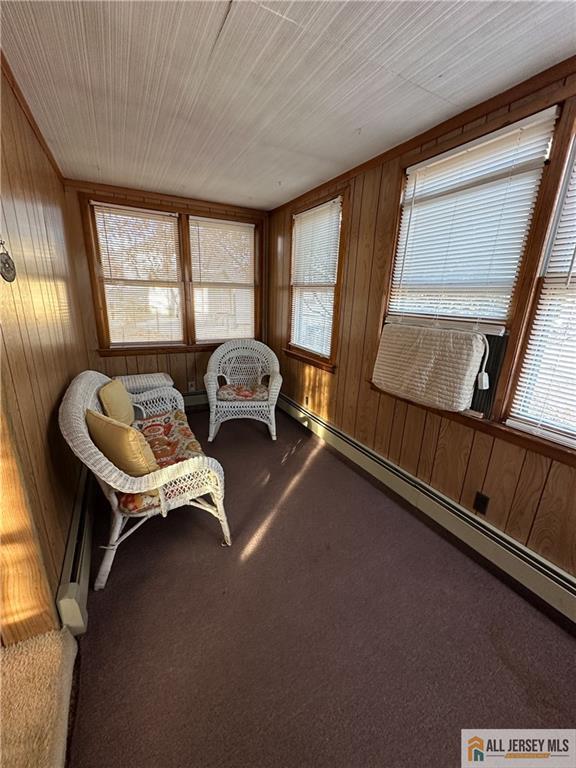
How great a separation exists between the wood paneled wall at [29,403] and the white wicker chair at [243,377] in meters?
1.28

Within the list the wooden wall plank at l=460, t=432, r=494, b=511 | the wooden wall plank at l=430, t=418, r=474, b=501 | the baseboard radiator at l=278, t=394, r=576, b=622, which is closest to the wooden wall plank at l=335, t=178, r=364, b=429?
the baseboard radiator at l=278, t=394, r=576, b=622

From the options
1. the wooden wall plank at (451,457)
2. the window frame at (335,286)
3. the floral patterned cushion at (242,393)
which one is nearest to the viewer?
the wooden wall plank at (451,457)

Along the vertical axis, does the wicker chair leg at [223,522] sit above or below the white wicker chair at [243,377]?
below

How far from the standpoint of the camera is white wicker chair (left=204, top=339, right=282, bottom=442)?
9.84ft

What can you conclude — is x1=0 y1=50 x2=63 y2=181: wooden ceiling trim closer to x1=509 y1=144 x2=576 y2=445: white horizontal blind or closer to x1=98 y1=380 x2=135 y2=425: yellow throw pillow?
x1=98 y1=380 x2=135 y2=425: yellow throw pillow

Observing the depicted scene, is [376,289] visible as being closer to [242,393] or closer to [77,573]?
[242,393]

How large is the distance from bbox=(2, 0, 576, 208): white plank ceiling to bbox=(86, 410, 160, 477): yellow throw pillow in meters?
1.52

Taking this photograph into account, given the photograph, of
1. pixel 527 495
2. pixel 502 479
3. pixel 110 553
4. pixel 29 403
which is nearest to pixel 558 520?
pixel 527 495

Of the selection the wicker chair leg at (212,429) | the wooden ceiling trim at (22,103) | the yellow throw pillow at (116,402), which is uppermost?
the wooden ceiling trim at (22,103)

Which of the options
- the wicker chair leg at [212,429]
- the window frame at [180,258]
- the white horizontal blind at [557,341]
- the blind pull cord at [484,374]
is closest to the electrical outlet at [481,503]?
the white horizontal blind at [557,341]

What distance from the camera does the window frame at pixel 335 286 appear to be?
2.54 m

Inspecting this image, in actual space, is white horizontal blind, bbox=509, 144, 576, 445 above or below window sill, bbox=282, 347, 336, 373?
above

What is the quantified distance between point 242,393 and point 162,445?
1.13 m

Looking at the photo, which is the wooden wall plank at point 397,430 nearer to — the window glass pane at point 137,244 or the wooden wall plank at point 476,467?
the wooden wall plank at point 476,467
